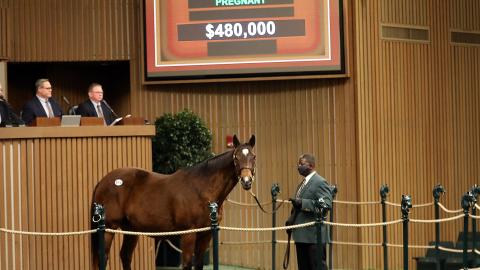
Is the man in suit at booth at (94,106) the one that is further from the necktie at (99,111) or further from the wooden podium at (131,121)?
the wooden podium at (131,121)

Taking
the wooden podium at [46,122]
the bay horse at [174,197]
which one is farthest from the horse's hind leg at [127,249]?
the wooden podium at [46,122]

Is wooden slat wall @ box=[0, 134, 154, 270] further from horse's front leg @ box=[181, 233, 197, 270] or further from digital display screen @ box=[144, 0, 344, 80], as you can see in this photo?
digital display screen @ box=[144, 0, 344, 80]

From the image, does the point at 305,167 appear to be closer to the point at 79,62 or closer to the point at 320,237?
the point at 320,237

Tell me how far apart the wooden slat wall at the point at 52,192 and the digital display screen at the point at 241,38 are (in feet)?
10.0

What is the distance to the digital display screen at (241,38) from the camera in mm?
17656

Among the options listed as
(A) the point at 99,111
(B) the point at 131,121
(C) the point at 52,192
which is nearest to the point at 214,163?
(B) the point at 131,121

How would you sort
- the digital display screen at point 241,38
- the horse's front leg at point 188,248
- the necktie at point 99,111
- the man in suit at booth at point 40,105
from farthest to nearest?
the digital display screen at point 241,38 < the necktie at point 99,111 < the man in suit at booth at point 40,105 < the horse's front leg at point 188,248

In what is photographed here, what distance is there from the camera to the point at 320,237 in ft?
39.2

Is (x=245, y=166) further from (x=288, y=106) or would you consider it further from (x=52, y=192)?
(x=288, y=106)

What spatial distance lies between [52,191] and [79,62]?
445 centimetres

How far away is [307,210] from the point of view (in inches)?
519

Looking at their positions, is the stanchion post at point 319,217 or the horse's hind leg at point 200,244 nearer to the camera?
the stanchion post at point 319,217

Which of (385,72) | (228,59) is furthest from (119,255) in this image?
(385,72)

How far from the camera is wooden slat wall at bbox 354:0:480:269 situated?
18062mm
